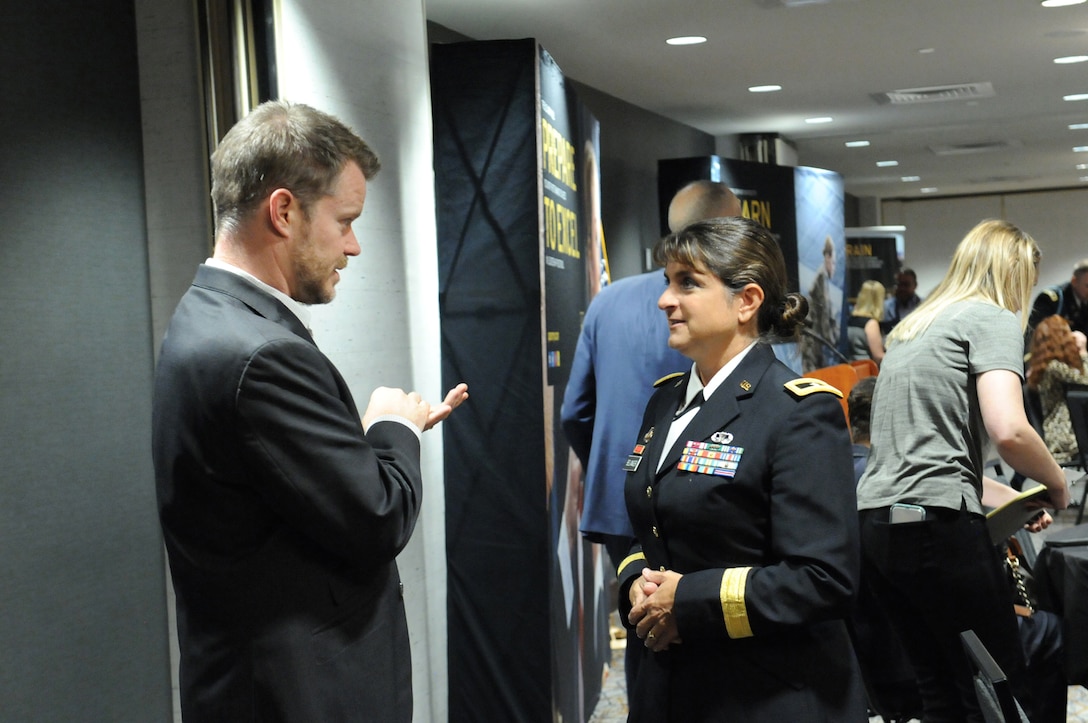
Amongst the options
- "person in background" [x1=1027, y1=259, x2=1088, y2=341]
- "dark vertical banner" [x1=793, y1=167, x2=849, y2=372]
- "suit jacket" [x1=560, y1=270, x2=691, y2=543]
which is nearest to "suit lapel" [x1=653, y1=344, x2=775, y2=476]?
"suit jacket" [x1=560, y1=270, x2=691, y2=543]

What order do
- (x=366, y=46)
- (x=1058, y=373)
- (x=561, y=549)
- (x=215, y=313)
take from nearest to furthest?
(x=215, y=313) → (x=366, y=46) → (x=561, y=549) → (x=1058, y=373)

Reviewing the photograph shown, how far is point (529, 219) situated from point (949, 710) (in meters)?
1.82

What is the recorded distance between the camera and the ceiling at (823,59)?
518 centimetres

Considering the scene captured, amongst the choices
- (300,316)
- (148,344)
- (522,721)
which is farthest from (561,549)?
(300,316)

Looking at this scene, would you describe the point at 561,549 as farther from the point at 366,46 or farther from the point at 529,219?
the point at 366,46

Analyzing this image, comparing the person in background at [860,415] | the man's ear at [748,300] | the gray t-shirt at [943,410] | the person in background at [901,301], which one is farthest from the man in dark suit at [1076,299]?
the man's ear at [748,300]

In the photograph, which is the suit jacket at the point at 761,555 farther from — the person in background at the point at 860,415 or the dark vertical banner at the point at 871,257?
the dark vertical banner at the point at 871,257

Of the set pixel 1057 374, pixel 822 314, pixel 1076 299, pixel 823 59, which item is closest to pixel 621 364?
pixel 823 59

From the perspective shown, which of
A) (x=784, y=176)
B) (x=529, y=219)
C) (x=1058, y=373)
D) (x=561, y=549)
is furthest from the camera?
(x=784, y=176)

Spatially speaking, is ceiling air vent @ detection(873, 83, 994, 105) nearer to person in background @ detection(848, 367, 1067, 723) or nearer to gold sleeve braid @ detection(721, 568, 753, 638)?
person in background @ detection(848, 367, 1067, 723)

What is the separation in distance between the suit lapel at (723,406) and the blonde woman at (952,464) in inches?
35.6

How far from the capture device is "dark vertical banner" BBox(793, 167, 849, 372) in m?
9.20

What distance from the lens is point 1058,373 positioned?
6406mm

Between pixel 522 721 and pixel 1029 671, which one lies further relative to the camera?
pixel 522 721
